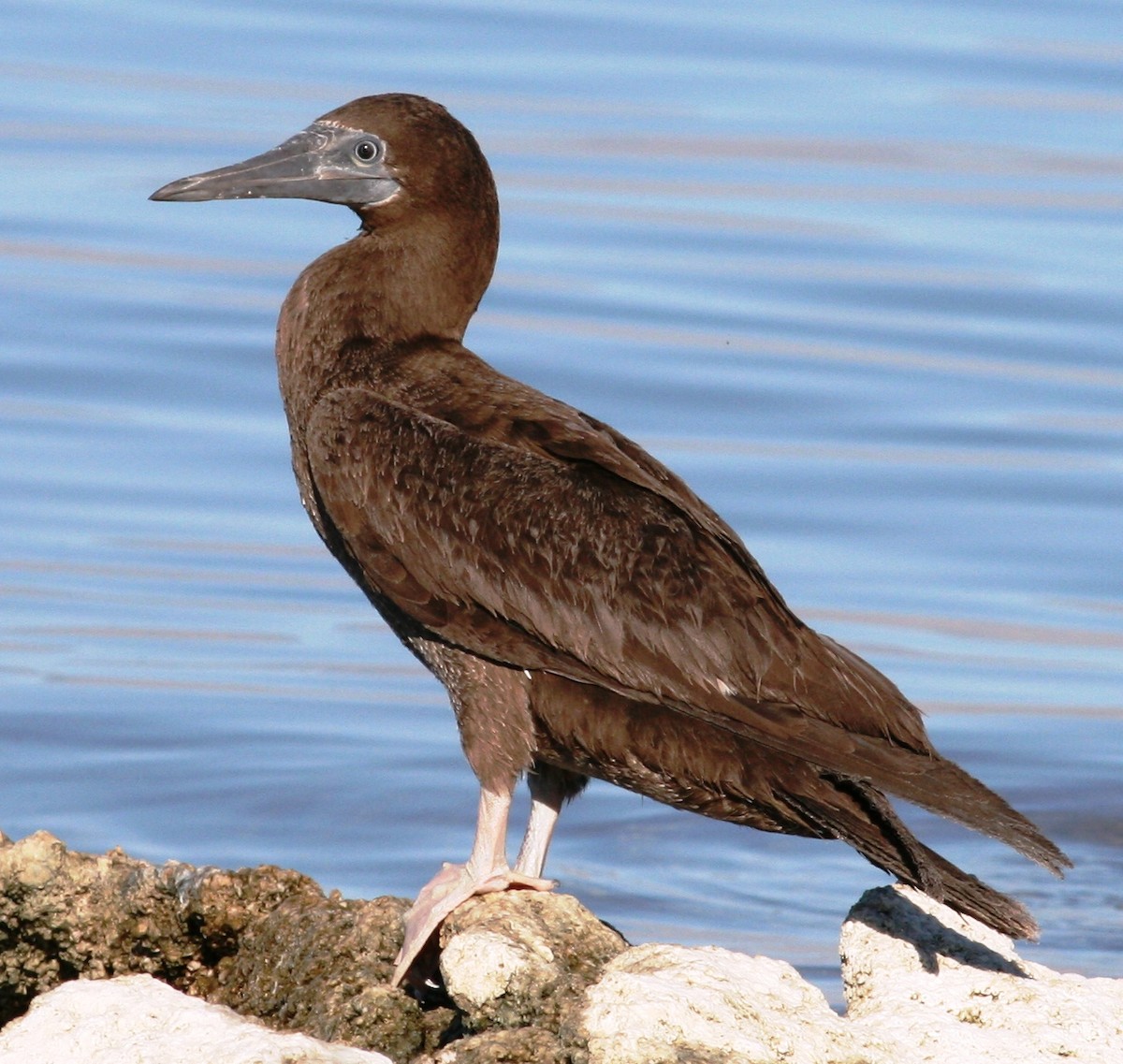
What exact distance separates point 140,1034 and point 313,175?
3071 millimetres

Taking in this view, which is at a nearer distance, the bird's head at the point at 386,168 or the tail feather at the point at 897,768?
the tail feather at the point at 897,768

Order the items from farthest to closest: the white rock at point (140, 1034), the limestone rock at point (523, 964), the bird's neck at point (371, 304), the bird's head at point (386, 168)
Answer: the bird's head at point (386, 168)
the bird's neck at point (371, 304)
the limestone rock at point (523, 964)
the white rock at point (140, 1034)

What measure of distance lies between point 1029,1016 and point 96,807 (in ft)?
16.3

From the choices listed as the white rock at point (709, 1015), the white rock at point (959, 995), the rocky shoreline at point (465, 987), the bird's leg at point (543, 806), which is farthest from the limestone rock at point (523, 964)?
the bird's leg at point (543, 806)

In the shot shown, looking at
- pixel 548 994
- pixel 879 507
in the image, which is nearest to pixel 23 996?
pixel 548 994

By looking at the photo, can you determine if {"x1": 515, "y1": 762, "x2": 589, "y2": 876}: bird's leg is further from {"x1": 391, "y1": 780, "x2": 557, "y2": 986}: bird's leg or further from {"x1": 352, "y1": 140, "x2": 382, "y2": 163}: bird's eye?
{"x1": 352, "y1": 140, "x2": 382, "y2": 163}: bird's eye

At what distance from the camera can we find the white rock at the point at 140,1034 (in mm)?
4383

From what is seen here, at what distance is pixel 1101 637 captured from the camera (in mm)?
11094

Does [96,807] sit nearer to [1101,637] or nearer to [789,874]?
[789,874]

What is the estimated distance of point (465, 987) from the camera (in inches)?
191

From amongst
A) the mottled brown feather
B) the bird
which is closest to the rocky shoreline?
the bird

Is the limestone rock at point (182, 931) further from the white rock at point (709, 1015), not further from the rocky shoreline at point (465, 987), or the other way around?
the white rock at point (709, 1015)

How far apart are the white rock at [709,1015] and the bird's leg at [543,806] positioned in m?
1.43

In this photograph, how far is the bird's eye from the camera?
6.93 m
